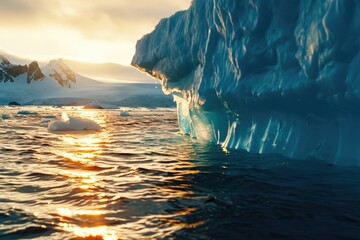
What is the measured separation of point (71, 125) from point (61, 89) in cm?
9419

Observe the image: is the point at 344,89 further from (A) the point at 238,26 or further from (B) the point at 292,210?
(A) the point at 238,26

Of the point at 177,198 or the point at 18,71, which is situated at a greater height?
the point at 18,71

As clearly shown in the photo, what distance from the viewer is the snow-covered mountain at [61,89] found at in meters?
84.1

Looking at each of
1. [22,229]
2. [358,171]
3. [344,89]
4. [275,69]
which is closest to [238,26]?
[275,69]

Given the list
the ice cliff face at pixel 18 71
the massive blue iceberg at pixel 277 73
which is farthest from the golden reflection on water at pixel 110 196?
the ice cliff face at pixel 18 71

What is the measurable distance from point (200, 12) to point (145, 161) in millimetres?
5491

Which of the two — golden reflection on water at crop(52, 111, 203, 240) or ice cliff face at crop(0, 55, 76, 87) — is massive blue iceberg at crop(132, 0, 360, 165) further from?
ice cliff face at crop(0, 55, 76, 87)

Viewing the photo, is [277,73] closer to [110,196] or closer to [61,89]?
[110,196]

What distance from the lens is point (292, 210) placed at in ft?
13.8

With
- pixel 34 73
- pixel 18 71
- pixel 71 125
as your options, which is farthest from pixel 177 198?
pixel 18 71

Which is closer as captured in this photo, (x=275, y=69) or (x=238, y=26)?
(x=275, y=69)

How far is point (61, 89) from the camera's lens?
349 feet

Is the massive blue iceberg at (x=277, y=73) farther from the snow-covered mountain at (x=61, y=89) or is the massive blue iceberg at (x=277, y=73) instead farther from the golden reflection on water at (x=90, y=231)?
the snow-covered mountain at (x=61, y=89)

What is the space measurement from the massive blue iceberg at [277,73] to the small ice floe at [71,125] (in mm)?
6636
